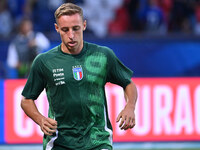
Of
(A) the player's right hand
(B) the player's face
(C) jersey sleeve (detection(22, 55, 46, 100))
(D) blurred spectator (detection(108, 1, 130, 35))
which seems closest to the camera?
(A) the player's right hand

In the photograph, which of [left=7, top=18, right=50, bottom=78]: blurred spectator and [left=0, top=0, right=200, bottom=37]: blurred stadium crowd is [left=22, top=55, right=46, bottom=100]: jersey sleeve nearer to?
[left=7, top=18, right=50, bottom=78]: blurred spectator

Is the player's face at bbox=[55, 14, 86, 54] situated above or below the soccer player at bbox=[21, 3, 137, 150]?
above

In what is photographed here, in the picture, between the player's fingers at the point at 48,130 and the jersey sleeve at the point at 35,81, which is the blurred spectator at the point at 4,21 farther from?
the player's fingers at the point at 48,130

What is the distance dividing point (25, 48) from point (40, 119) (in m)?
8.28

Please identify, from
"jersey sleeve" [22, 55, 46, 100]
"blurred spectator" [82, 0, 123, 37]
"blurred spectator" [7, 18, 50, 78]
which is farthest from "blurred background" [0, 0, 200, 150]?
"jersey sleeve" [22, 55, 46, 100]

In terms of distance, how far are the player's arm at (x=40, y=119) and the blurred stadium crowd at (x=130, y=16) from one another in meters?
9.78

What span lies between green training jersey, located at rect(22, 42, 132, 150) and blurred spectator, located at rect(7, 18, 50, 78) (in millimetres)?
7616

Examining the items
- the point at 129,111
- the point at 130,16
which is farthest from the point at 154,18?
the point at 129,111

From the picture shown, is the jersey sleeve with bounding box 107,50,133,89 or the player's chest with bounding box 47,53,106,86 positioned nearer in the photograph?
the player's chest with bounding box 47,53,106,86

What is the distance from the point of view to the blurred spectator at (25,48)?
12836mm

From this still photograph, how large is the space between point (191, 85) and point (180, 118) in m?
0.73

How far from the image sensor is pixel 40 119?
489 cm

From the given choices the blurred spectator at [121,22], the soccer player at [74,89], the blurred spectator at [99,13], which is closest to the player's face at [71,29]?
the soccer player at [74,89]

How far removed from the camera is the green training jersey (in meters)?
4.98
